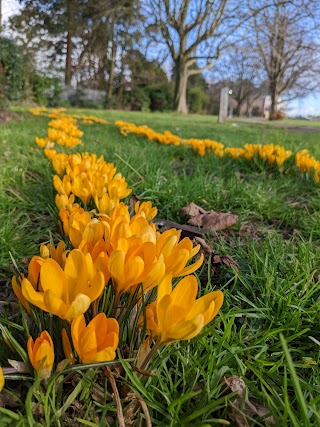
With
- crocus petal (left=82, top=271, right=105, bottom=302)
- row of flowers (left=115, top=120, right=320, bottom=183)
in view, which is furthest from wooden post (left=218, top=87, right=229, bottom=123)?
crocus petal (left=82, top=271, right=105, bottom=302)

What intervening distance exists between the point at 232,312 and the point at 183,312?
1.69 ft

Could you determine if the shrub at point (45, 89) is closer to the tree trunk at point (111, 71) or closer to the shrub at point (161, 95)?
the tree trunk at point (111, 71)

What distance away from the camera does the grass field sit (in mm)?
847

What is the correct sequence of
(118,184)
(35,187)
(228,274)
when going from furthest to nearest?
(35,187) → (118,184) → (228,274)

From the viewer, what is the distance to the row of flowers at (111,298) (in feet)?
2.54

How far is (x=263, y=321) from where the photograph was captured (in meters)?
1.31

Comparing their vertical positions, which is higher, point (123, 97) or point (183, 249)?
point (123, 97)

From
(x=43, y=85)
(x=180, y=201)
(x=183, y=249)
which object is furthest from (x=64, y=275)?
(x=43, y=85)

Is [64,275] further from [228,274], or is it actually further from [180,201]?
[180,201]

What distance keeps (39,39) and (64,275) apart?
30.6m

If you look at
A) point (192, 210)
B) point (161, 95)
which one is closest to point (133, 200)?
point (192, 210)

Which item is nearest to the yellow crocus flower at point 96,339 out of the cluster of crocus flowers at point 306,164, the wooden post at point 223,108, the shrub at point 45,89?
the cluster of crocus flowers at point 306,164

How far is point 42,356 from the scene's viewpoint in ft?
2.54

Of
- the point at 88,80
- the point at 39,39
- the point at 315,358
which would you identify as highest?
the point at 39,39
